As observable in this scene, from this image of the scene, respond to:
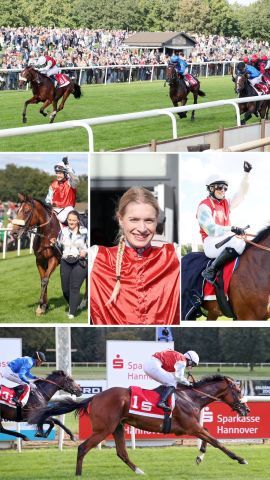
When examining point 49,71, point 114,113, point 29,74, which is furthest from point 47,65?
point 114,113

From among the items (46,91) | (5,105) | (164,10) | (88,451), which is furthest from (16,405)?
(164,10)

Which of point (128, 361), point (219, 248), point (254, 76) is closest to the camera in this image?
point (219, 248)

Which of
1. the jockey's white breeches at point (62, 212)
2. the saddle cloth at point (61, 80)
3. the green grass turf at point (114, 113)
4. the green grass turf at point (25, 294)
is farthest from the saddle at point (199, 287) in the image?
the saddle cloth at point (61, 80)

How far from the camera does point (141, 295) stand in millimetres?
7598

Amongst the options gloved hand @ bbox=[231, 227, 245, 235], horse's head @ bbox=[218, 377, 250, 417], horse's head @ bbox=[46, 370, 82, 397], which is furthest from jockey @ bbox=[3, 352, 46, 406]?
gloved hand @ bbox=[231, 227, 245, 235]

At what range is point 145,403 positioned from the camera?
7.56m

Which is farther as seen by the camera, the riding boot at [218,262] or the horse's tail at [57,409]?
the riding boot at [218,262]

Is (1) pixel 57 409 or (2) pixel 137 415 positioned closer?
(2) pixel 137 415

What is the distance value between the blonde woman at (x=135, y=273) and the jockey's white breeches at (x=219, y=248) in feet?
0.63

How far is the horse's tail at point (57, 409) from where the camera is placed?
7.60 metres

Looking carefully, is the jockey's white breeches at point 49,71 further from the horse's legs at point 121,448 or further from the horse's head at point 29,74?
the horse's legs at point 121,448

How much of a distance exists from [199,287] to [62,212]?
972 millimetres

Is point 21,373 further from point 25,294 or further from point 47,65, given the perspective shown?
point 47,65

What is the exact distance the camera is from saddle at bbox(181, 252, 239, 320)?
7.68m
